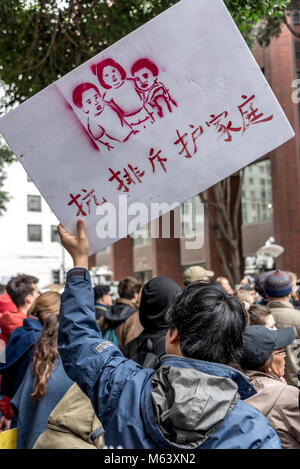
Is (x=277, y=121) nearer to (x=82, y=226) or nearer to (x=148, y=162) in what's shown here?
(x=148, y=162)

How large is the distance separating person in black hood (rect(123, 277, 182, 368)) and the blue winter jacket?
5.13ft

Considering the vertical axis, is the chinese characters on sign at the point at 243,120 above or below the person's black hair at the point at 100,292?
above

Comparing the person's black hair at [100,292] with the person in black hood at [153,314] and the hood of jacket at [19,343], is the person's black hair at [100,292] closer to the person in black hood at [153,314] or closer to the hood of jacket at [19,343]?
the hood of jacket at [19,343]

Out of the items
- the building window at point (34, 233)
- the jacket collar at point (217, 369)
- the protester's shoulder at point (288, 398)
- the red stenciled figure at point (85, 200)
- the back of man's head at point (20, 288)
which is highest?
the building window at point (34, 233)

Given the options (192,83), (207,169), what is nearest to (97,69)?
(192,83)

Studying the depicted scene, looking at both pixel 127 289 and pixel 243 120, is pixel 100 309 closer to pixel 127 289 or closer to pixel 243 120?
pixel 127 289

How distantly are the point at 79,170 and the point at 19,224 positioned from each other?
4571cm

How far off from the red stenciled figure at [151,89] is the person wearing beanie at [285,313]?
7.42ft

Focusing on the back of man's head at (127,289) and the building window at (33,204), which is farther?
the building window at (33,204)

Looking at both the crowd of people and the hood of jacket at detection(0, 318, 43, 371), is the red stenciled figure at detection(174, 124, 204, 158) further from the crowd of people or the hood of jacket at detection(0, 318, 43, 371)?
the hood of jacket at detection(0, 318, 43, 371)

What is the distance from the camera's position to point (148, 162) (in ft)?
8.27

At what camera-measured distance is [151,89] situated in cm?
258

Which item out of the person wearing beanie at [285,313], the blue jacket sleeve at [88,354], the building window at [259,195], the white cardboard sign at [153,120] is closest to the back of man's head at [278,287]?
the person wearing beanie at [285,313]

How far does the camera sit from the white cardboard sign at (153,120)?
2469 mm
